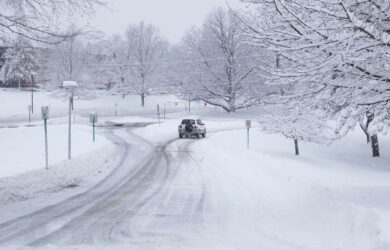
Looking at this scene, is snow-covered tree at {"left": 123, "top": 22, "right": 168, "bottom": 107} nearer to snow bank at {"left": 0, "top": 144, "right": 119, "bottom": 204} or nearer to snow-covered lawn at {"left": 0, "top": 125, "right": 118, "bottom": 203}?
snow-covered lawn at {"left": 0, "top": 125, "right": 118, "bottom": 203}

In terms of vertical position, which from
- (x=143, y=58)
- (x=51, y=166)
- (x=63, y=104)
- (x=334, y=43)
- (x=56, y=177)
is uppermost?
(x=143, y=58)

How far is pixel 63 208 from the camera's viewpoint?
11.5 m

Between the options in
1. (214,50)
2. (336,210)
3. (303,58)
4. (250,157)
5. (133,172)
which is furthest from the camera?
A: (214,50)

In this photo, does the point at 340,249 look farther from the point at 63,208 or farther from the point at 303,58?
the point at 63,208

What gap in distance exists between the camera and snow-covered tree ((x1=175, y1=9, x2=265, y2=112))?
5675 centimetres

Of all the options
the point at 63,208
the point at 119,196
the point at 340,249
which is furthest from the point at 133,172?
the point at 340,249

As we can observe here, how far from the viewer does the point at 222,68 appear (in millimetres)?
57375

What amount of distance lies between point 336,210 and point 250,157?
42.1 ft

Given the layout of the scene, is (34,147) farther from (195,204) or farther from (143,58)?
(143,58)

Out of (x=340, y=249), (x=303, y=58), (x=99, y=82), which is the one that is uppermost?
(x=99, y=82)

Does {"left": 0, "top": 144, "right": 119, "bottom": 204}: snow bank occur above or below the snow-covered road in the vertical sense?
above

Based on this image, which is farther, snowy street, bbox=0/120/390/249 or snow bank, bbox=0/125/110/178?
snow bank, bbox=0/125/110/178

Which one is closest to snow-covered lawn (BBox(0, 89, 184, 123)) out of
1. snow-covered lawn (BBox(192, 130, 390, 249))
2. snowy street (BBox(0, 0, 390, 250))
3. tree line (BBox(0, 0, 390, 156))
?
tree line (BBox(0, 0, 390, 156))

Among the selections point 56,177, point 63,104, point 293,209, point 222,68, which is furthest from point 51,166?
point 63,104
